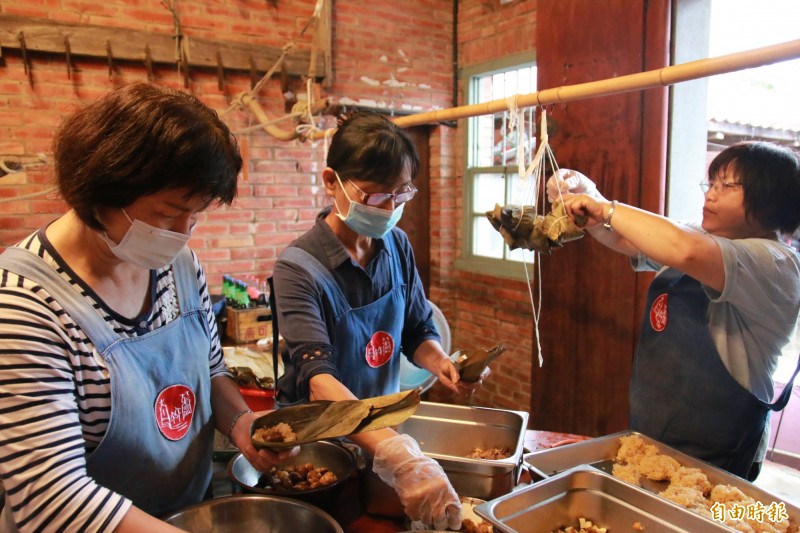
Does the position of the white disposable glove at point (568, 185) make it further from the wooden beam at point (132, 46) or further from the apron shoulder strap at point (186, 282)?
the wooden beam at point (132, 46)

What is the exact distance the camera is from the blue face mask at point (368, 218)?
70.3 inches

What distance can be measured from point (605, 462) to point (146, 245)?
1.36 meters

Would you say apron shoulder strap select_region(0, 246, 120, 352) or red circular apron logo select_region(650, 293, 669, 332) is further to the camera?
red circular apron logo select_region(650, 293, 669, 332)

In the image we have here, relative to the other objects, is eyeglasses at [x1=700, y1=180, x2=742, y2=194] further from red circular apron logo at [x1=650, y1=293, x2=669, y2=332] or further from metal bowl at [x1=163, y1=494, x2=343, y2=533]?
metal bowl at [x1=163, y1=494, x2=343, y2=533]

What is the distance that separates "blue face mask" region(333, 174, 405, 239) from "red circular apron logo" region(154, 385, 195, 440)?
2.41 feet

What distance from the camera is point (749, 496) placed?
4.60 ft

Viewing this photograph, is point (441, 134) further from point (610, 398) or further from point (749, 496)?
point (749, 496)

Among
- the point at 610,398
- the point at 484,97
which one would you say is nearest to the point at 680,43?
the point at 610,398

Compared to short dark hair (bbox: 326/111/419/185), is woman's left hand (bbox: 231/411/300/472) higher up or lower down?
lower down

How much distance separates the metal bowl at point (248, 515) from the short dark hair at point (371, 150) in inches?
37.9

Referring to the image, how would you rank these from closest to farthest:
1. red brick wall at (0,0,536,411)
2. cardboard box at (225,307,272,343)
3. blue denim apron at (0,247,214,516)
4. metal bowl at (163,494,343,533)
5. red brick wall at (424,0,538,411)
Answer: blue denim apron at (0,247,214,516) → metal bowl at (163,494,343,533) → red brick wall at (0,0,536,411) → cardboard box at (225,307,272,343) → red brick wall at (424,0,538,411)

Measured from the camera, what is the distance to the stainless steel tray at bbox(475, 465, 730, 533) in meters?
1.28

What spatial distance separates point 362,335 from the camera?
5.94ft

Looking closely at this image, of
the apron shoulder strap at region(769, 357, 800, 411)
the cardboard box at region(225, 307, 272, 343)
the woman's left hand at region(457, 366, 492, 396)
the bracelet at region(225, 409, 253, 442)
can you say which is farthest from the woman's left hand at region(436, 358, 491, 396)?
the cardboard box at region(225, 307, 272, 343)
